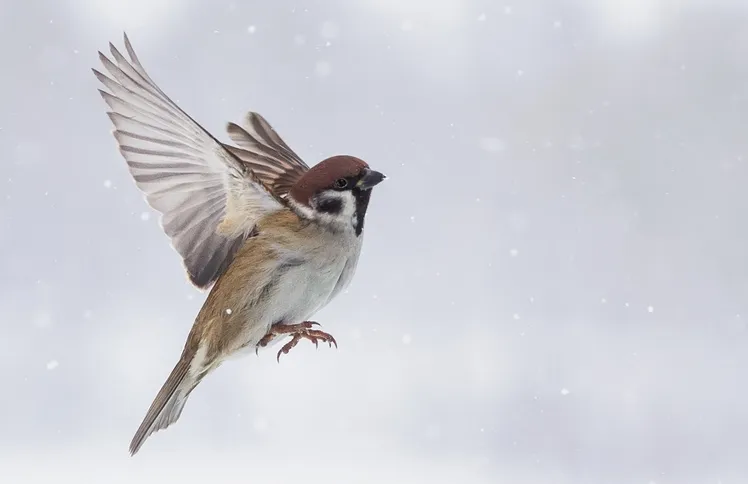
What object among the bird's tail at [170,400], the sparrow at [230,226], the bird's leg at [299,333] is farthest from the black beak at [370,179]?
the bird's tail at [170,400]

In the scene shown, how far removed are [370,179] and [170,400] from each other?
294 millimetres

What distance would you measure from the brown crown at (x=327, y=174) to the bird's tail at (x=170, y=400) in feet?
0.68

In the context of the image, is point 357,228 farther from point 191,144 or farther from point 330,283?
point 191,144

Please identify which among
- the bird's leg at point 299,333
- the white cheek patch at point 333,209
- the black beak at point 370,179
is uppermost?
the black beak at point 370,179

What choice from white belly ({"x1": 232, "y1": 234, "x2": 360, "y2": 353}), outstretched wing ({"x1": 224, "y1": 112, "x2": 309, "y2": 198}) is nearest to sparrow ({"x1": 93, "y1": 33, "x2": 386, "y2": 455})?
white belly ({"x1": 232, "y1": 234, "x2": 360, "y2": 353})

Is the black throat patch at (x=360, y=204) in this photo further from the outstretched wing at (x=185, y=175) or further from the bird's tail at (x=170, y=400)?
the bird's tail at (x=170, y=400)

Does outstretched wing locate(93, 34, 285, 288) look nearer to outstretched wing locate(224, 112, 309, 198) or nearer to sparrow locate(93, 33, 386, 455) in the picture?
sparrow locate(93, 33, 386, 455)

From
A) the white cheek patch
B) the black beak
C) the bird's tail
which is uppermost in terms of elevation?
the black beak

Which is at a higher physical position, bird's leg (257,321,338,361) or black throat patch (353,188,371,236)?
black throat patch (353,188,371,236)

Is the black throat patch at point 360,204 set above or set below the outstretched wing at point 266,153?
below

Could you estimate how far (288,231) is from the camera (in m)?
0.86

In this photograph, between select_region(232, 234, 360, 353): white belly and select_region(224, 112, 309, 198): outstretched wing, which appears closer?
select_region(232, 234, 360, 353): white belly

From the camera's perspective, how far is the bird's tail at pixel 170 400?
865 mm

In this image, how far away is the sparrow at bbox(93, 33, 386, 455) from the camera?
0.82 metres
